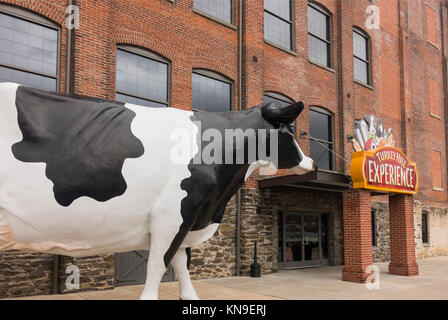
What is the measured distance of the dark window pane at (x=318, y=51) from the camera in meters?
15.2

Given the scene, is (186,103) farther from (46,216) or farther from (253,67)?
(46,216)

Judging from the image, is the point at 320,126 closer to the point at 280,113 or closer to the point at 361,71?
the point at 361,71

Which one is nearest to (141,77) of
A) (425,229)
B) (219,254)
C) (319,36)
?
(219,254)

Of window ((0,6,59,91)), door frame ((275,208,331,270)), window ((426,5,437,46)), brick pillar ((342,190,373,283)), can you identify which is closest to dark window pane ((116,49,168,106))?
window ((0,6,59,91))

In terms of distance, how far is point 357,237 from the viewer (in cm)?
1081

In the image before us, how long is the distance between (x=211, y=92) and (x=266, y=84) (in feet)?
6.94

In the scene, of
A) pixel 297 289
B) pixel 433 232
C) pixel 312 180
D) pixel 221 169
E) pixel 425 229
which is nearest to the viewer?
pixel 221 169

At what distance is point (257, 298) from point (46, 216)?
17.8ft

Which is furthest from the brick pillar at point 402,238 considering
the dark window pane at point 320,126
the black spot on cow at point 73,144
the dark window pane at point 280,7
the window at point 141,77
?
the black spot on cow at point 73,144

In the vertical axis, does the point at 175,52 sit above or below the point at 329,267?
above

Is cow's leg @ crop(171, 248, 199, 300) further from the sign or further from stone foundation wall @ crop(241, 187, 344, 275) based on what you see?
the sign

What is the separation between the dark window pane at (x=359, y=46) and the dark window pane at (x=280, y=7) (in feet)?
13.4
